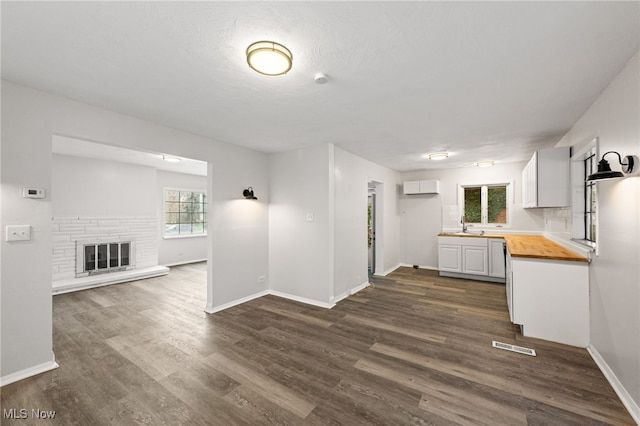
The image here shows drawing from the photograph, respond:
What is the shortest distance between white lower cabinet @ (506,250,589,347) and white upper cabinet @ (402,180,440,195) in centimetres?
343

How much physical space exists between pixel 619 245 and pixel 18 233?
196 inches

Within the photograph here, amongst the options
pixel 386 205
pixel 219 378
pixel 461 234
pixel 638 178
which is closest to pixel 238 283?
pixel 219 378

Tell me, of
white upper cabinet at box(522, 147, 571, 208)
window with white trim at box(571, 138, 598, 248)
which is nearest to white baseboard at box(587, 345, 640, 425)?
window with white trim at box(571, 138, 598, 248)

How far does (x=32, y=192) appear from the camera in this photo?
230cm

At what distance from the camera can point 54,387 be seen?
2.15 meters

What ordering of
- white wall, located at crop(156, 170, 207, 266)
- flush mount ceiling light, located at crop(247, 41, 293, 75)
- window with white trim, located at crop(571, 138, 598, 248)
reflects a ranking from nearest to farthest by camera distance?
1. flush mount ceiling light, located at crop(247, 41, 293, 75)
2. window with white trim, located at crop(571, 138, 598, 248)
3. white wall, located at crop(156, 170, 207, 266)

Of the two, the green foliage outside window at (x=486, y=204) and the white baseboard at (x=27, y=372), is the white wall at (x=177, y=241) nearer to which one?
the white baseboard at (x=27, y=372)

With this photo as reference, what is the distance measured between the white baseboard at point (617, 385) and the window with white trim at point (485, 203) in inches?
146

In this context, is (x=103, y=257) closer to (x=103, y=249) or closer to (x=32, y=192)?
(x=103, y=249)

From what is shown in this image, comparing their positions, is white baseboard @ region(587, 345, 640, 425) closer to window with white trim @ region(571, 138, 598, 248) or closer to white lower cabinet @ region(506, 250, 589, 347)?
white lower cabinet @ region(506, 250, 589, 347)

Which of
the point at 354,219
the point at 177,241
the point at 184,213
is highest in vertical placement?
the point at 184,213

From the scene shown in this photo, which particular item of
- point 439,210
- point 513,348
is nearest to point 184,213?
point 439,210

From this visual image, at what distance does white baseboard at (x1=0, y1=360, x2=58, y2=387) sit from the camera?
2.16 metres

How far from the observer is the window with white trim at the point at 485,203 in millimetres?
5840
